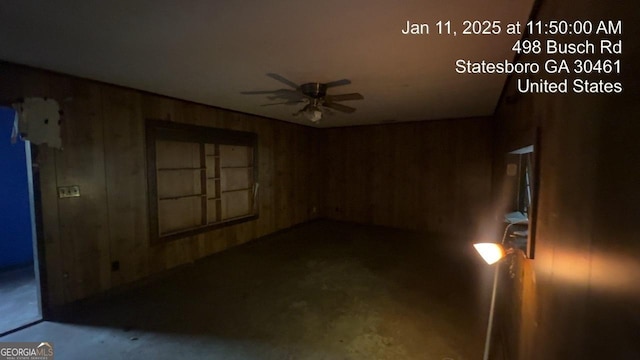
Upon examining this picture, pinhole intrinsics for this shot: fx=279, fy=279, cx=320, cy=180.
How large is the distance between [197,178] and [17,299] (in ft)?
7.13

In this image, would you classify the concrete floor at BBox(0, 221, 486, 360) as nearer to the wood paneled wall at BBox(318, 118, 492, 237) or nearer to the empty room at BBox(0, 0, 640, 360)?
the empty room at BBox(0, 0, 640, 360)

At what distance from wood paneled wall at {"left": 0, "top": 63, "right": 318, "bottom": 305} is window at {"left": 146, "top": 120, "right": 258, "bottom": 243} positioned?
0.13 meters

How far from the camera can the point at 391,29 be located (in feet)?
5.69

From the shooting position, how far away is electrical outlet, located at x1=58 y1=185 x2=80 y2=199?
8.62ft

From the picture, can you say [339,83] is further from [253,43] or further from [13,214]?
[13,214]

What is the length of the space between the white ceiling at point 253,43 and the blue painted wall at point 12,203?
2.26 metres

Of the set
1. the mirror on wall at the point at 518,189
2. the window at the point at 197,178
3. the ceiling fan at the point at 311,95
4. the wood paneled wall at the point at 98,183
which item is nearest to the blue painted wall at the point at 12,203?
the wood paneled wall at the point at 98,183

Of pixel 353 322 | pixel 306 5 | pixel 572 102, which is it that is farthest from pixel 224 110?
pixel 572 102

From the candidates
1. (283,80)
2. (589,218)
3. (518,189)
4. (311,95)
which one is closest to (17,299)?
(283,80)

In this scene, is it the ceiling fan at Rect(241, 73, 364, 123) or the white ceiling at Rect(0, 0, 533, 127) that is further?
the ceiling fan at Rect(241, 73, 364, 123)

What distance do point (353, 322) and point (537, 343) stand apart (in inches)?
58.3

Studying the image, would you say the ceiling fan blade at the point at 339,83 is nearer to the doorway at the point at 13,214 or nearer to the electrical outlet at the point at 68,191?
the electrical outlet at the point at 68,191

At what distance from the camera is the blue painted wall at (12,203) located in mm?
3691

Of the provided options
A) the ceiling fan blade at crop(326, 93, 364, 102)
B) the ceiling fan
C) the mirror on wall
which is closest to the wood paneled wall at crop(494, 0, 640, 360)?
the mirror on wall
